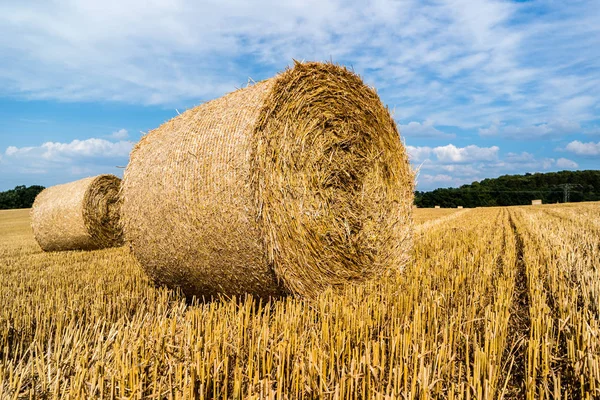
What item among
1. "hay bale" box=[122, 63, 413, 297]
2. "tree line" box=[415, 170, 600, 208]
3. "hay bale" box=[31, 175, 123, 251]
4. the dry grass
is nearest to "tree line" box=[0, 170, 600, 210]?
"tree line" box=[415, 170, 600, 208]

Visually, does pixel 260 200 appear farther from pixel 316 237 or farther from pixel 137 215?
pixel 137 215

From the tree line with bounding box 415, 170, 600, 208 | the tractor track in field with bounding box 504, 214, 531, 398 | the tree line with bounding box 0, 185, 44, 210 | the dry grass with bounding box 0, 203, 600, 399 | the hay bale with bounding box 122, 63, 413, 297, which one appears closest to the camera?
the dry grass with bounding box 0, 203, 600, 399

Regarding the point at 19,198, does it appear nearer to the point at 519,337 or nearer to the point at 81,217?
the point at 81,217

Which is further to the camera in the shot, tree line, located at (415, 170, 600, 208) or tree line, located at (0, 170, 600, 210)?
tree line, located at (415, 170, 600, 208)

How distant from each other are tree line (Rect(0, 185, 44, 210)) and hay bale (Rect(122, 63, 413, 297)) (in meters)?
42.8

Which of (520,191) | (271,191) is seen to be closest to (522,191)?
(520,191)

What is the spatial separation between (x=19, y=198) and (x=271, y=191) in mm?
45584

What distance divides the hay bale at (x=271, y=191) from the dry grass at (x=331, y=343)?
1.50 feet

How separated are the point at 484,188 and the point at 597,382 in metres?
60.9

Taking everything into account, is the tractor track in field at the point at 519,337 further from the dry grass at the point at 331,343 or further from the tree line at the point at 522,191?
the tree line at the point at 522,191

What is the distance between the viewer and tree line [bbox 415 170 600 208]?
169 ft

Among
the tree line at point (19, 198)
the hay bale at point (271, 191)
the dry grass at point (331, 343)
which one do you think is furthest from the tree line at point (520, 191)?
the dry grass at point (331, 343)

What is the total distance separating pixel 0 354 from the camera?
320cm

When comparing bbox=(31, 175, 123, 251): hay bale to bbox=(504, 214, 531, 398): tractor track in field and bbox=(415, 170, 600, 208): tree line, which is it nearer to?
bbox=(504, 214, 531, 398): tractor track in field
